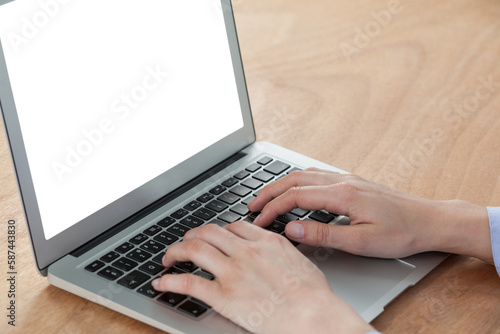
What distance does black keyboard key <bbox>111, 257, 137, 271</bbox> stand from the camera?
84 centimetres

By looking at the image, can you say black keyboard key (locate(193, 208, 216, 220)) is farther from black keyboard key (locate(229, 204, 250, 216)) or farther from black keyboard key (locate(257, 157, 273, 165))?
black keyboard key (locate(257, 157, 273, 165))

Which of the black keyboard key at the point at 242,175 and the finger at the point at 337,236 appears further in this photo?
the black keyboard key at the point at 242,175

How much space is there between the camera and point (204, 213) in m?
0.95

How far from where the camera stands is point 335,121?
125 cm

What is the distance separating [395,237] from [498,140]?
420 millimetres

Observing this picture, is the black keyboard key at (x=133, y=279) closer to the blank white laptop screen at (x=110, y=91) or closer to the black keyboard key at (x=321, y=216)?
the blank white laptop screen at (x=110, y=91)

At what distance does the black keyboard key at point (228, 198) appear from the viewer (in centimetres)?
98

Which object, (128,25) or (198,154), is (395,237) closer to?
(198,154)

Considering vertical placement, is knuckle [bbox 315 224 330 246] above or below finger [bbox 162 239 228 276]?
below

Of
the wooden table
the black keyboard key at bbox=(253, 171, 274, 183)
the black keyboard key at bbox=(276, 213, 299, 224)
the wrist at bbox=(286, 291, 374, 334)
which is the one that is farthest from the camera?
the black keyboard key at bbox=(253, 171, 274, 183)
